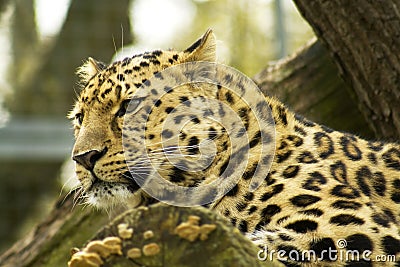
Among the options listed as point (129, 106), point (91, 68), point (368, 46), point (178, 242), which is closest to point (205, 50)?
point (129, 106)

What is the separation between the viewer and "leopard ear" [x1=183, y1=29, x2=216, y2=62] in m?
4.01

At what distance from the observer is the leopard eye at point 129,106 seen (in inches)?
150

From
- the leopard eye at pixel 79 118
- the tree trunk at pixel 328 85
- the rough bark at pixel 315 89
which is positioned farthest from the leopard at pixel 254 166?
the rough bark at pixel 315 89

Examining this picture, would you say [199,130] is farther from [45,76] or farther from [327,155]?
[45,76]

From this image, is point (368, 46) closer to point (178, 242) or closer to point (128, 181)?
point (128, 181)

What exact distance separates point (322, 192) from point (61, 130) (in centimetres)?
421

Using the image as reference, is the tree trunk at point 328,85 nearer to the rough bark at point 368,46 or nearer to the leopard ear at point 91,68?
the rough bark at point 368,46

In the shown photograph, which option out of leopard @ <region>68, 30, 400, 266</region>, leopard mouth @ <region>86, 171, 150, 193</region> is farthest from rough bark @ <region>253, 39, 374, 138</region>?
leopard mouth @ <region>86, 171, 150, 193</region>

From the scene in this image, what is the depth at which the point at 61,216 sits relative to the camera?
5500 mm

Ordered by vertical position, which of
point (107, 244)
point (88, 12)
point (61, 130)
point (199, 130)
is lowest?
point (107, 244)

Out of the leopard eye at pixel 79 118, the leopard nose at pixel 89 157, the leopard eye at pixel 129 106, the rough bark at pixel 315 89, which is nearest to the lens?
the leopard nose at pixel 89 157

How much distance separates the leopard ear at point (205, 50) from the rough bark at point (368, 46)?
92 centimetres

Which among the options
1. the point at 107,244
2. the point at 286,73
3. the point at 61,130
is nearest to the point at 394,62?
the point at 286,73

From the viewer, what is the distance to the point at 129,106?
12.5ft
